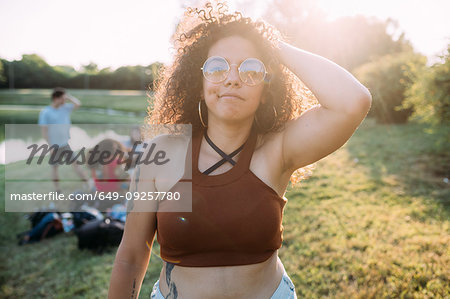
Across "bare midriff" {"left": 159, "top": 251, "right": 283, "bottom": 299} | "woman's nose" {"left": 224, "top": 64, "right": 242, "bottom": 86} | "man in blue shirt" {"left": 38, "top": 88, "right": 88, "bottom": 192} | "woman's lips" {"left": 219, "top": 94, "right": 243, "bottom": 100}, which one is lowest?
"man in blue shirt" {"left": 38, "top": 88, "right": 88, "bottom": 192}

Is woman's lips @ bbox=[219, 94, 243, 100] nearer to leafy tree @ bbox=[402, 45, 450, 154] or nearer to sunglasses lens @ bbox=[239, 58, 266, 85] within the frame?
sunglasses lens @ bbox=[239, 58, 266, 85]

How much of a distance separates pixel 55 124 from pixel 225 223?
7160mm

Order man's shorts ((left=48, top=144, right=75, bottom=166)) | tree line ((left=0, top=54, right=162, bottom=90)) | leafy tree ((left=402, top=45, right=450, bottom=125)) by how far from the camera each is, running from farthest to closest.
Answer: tree line ((left=0, top=54, right=162, bottom=90)) → man's shorts ((left=48, top=144, right=75, bottom=166)) → leafy tree ((left=402, top=45, right=450, bottom=125))

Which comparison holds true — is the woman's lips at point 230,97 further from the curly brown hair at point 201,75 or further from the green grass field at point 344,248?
the green grass field at point 344,248

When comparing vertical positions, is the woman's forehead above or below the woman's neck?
above

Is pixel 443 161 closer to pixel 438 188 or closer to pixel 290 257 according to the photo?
pixel 438 188

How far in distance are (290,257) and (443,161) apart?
18.1 ft

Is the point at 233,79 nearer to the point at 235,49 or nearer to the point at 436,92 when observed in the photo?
the point at 235,49

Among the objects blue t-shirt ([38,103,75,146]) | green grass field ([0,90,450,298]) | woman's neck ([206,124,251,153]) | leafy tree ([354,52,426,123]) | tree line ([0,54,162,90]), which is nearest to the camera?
woman's neck ([206,124,251,153])

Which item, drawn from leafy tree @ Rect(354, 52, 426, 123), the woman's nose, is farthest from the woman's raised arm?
leafy tree @ Rect(354, 52, 426, 123)

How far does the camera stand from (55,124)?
7.47 metres

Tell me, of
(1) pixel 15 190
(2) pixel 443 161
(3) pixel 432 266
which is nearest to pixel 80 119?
(1) pixel 15 190

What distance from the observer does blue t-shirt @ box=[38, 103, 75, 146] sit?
24.4 ft

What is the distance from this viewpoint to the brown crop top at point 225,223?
1.45m
